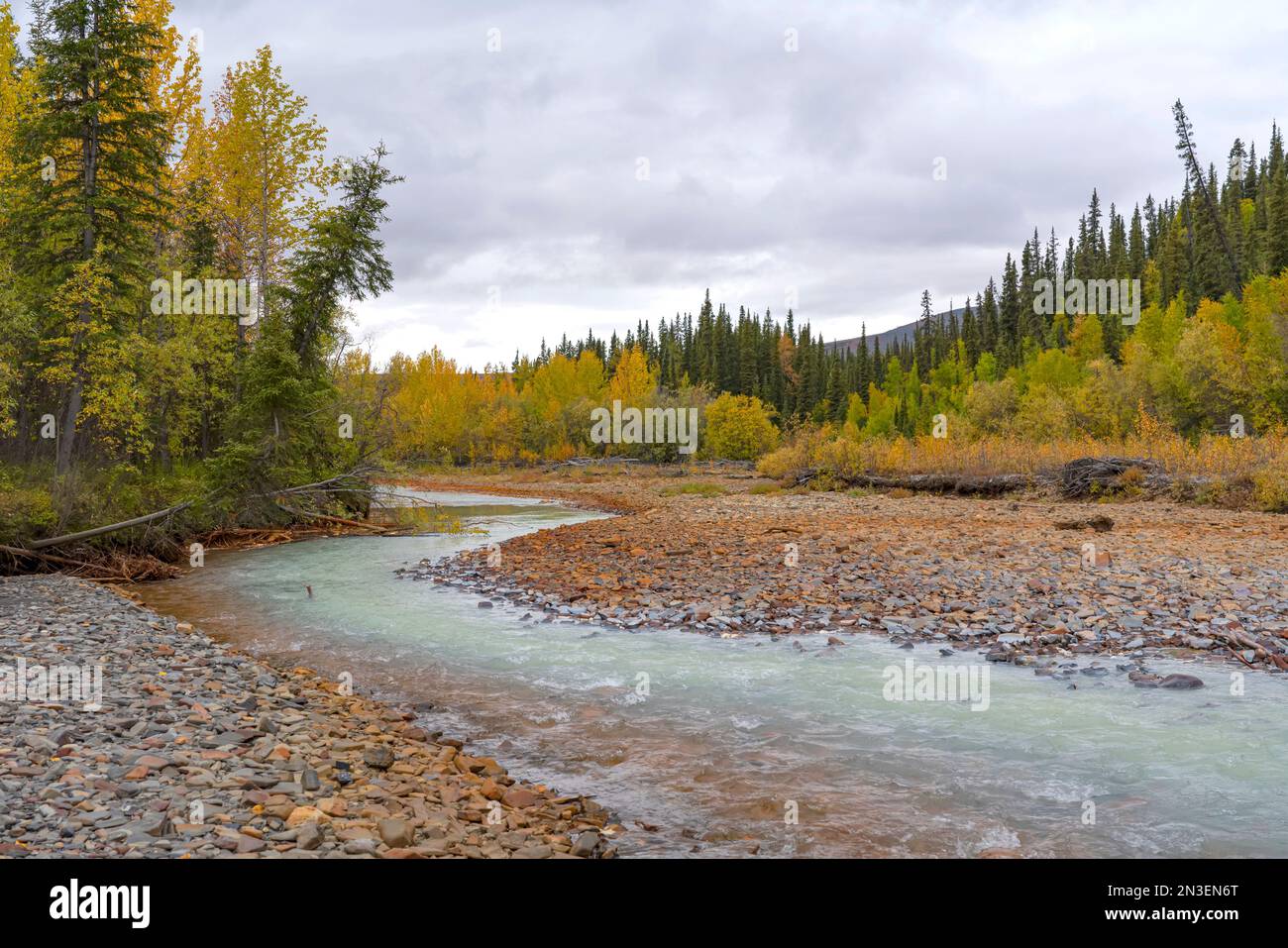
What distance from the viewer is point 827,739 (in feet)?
23.2

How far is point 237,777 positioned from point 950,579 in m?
11.4

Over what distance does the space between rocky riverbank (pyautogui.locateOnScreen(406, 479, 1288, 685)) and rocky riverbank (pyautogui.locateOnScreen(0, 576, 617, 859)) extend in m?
5.55

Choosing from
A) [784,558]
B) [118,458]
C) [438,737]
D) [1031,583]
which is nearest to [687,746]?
[438,737]

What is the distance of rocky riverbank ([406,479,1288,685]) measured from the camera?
400 inches

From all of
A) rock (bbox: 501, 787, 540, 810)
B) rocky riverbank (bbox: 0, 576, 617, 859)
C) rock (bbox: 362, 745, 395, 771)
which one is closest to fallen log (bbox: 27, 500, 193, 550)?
Result: rocky riverbank (bbox: 0, 576, 617, 859)

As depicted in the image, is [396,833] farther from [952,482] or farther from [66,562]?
[952,482]

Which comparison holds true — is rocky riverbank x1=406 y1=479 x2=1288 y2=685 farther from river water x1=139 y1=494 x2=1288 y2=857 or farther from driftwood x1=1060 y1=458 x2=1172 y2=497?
driftwood x1=1060 y1=458 x2=1172 y2=497

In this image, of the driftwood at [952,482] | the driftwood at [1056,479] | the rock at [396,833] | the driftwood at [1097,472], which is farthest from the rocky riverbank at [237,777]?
the driftwood at [952,482]

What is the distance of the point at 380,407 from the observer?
93.5ft

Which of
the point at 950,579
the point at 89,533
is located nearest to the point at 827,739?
the point at 950,579

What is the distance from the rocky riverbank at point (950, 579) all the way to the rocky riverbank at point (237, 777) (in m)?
5.55
